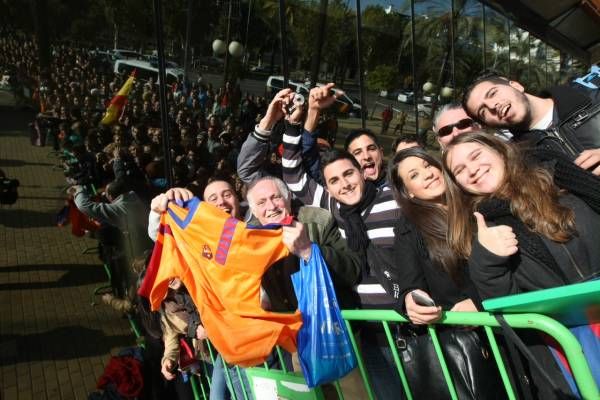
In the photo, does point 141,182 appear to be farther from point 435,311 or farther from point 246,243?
point 435,311

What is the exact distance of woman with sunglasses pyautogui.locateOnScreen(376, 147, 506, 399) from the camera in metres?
1.84

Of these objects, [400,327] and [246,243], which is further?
[246,243]

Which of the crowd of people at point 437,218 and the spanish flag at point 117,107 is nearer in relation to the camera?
the crowd of people at point 437,218

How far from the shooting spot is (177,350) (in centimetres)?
325

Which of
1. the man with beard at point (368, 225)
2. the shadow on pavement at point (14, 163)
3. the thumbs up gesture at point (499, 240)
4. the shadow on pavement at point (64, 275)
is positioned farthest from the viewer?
the shadow on pavement at point (14, 163)

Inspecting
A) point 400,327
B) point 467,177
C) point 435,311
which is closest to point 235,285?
point 400,327

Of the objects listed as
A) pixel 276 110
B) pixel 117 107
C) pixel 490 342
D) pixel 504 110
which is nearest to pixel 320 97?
pixel 276 110

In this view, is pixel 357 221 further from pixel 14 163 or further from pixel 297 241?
pixel 14 163

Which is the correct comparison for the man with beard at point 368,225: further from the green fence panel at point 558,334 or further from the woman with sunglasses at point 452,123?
the green fence panel at point 558,334

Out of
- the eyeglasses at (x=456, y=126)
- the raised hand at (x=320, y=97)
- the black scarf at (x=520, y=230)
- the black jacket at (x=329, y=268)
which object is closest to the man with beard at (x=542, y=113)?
the eyeglasses at (x=456, y=126)

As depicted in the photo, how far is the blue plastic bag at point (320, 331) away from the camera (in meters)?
2.07

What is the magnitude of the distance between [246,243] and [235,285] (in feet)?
0.76

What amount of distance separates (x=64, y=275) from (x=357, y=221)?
5.35 metres

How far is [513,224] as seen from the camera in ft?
5.93
